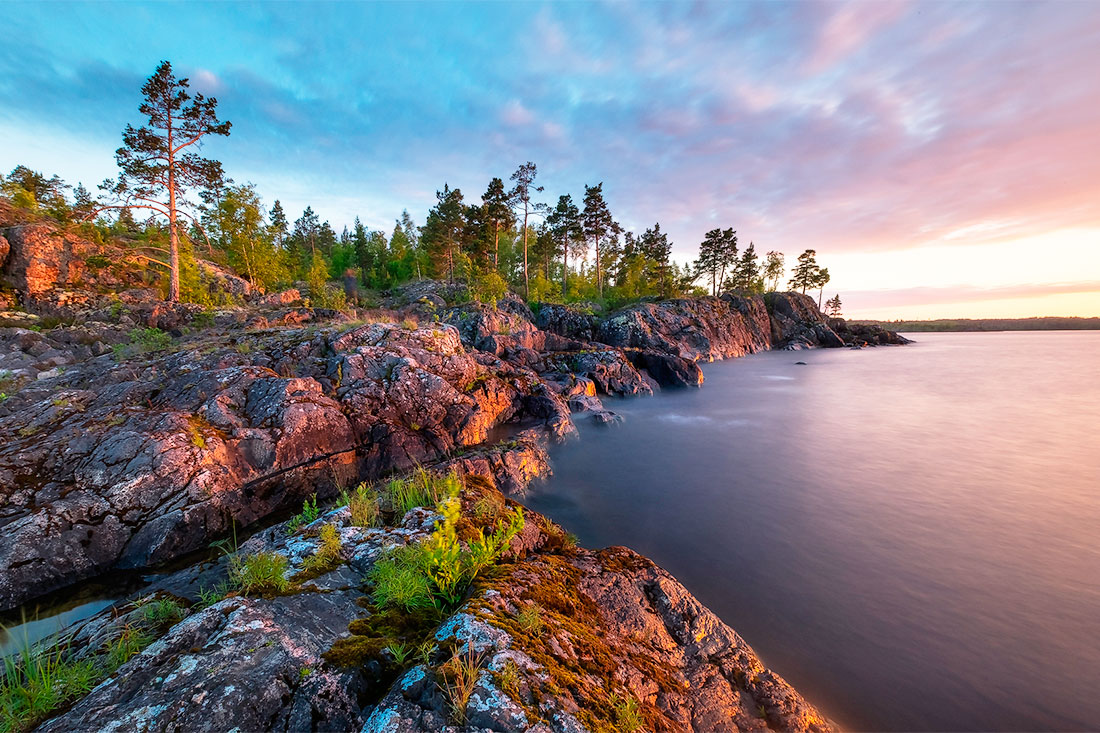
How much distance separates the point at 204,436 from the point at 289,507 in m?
2.63

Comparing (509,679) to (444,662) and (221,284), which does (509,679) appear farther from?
(221,284)

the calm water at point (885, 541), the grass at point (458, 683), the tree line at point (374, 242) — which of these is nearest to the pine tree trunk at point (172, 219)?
the tree line at point (374, 242)

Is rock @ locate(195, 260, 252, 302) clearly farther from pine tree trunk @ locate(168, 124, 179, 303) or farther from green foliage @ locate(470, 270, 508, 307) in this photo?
green foliage @ locate(470, 270, 508, 307)

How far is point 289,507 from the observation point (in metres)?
8.92

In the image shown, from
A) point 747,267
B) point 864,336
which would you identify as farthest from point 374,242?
point 864,336

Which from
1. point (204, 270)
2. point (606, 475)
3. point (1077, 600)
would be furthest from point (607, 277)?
point (1077, 600)

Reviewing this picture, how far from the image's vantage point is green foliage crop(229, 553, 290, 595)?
370cm

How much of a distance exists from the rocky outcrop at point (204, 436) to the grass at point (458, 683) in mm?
8375

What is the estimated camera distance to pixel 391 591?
370 cm

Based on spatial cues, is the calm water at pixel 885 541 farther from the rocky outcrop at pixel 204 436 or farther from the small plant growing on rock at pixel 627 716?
the rocky outcrop at pixel 204 436

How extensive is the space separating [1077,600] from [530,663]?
10.6 m

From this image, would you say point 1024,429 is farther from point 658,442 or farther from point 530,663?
point 530,663

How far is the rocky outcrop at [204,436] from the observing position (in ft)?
22.1

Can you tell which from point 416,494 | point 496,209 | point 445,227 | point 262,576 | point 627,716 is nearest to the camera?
point 627,716
